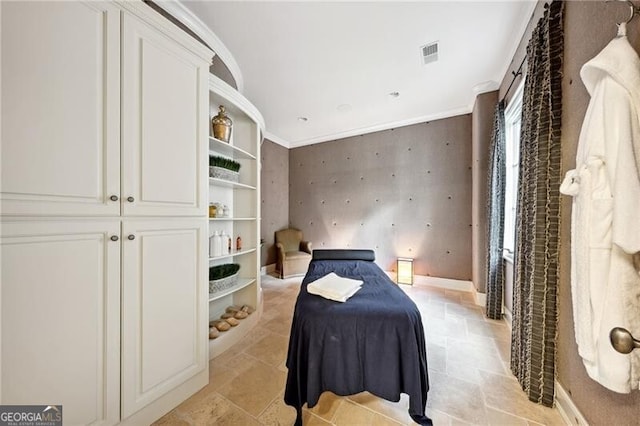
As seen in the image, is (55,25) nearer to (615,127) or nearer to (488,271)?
(615,127)

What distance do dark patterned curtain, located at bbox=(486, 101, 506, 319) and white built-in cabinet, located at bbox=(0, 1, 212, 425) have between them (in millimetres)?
2915

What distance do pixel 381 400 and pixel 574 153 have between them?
1873 millimetres

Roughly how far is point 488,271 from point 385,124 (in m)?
2.81

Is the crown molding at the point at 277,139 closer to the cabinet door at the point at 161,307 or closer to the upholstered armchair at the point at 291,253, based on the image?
the upholstered armchair at the point at 291,253

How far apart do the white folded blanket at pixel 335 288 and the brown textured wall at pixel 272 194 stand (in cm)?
299

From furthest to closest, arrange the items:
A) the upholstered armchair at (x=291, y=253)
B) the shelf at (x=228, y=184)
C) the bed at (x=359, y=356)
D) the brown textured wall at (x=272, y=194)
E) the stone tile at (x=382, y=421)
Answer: the brown textured wall at (x=272, y=194) → the upholstered armchair at (x=291, y=253) → the shelf at (x=228, y=184) → the stone tile at (x=382, y=421) → the bed at (x=359, y=356)

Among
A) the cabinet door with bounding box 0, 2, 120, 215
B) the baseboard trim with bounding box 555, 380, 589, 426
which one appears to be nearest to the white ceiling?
the cabinet door with bounding box 0, 2, 120, 215

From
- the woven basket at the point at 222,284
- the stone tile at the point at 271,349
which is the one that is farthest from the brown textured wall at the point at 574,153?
the woven basket at the point at 222,284

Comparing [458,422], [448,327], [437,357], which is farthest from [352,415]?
[448,327]

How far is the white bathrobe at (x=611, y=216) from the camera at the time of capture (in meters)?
0.71

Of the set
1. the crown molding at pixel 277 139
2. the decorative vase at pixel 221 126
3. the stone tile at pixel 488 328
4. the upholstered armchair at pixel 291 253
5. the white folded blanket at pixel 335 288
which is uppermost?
the crown molding at pixel 277 139

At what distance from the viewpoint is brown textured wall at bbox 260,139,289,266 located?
14.3 feet

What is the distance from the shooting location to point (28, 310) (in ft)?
2.89

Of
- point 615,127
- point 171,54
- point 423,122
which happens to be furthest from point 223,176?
point 423,122
